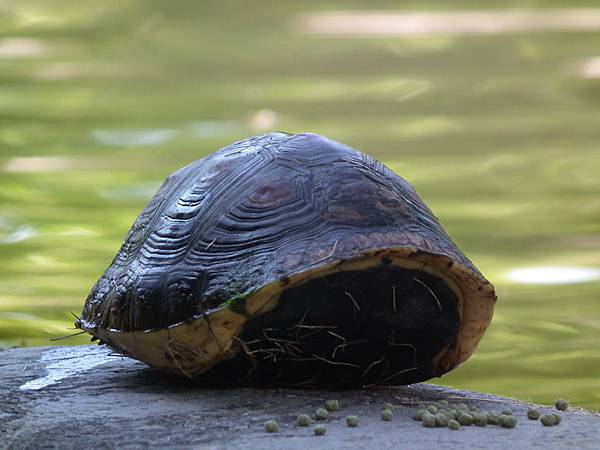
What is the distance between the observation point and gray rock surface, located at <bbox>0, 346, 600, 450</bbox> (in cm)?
246

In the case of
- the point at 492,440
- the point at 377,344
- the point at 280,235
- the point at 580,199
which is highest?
the point at 580,199

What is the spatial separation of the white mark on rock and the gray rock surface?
1cm

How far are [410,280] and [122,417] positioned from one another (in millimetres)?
716

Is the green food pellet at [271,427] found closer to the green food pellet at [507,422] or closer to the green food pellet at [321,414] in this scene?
the green food pellet at [321,414]

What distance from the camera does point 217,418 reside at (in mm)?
2629

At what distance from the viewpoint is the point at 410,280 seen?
282 centimetres

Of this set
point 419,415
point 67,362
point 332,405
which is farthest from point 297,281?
point 67,362

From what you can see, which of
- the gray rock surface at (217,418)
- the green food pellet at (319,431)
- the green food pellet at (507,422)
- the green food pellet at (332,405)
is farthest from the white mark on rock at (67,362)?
the green food pellet at (507,422)

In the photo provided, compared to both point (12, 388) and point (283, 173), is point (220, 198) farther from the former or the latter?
point (12, 388)

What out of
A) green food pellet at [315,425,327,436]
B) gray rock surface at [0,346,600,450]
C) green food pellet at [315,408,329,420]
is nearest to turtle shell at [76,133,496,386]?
gray rock surface at [0,346,600,450]

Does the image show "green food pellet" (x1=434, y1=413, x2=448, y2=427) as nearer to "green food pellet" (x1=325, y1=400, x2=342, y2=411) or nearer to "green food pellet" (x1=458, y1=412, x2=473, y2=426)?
"green food pellet" (x1=458, y1=412, x2=473, y2=426)

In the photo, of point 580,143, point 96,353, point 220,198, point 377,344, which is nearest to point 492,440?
point 377,344

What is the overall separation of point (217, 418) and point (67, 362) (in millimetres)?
1065

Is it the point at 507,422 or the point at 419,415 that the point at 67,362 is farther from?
the point at 507,422
